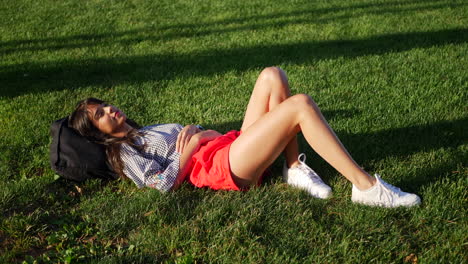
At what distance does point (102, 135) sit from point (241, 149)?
115cm

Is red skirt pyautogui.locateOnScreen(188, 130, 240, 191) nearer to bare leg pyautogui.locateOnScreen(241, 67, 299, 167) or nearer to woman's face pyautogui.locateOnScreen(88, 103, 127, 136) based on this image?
bare leg pyautogui.locateOnScreen(241, 67, 299, 167)

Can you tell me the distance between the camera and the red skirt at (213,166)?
3.43 meters

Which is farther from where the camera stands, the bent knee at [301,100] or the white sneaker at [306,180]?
the white sneaker at [306,180]

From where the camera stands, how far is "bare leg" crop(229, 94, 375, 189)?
318cm

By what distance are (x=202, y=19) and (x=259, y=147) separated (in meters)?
6.29

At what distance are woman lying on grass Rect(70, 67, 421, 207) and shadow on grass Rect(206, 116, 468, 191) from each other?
533 mm

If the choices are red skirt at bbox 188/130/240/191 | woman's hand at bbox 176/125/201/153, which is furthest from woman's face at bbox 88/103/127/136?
red skirt at bbox 188/130/240/191

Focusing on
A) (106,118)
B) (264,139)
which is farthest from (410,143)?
(106,118)

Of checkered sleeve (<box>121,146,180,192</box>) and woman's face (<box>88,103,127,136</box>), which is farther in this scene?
woman's face (<box>88,103,127,136</box>)

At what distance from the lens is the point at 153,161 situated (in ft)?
11.4

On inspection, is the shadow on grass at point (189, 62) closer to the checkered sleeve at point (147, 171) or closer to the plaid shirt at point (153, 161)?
the plaid shirt at point (153, 161)

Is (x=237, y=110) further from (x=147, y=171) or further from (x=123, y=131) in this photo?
(x=147, y=171)

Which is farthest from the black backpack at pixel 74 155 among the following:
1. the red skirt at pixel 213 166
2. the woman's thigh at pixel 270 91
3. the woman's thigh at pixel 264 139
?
the woman's thigh at pixel 270 91

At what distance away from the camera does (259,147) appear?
10.7 feet
